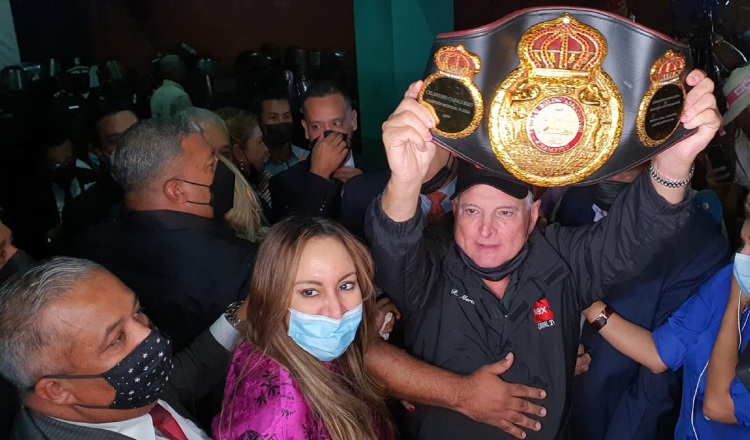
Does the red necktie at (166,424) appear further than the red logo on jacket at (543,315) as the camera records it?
No

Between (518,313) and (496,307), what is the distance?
6cm

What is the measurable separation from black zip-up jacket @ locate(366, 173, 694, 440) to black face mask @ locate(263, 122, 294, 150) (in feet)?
7.40

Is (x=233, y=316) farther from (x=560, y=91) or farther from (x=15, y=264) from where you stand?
Answer: (x=560, y=91)

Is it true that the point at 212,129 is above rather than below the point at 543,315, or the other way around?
above

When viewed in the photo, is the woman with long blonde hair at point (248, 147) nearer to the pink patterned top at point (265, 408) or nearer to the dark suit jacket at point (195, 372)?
the dark suit jacket at point (195, 372)

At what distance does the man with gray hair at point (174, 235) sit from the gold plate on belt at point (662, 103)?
1.45 metres

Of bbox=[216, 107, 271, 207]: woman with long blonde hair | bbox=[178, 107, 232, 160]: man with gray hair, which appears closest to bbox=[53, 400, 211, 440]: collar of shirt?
bbox=[178, 107, 232, 160]: man with gray hair

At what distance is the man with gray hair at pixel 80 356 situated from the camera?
132cm

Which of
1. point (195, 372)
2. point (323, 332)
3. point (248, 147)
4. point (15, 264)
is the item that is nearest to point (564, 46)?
point (323, 332)

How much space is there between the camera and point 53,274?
138 cm

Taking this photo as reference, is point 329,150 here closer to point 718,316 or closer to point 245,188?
point 245,188

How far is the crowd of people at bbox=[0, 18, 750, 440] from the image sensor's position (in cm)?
139

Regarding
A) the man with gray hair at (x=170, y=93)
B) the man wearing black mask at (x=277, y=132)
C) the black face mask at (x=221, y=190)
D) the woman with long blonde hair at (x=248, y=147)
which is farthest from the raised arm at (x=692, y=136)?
the man with gray hair at (x=170, y=93)

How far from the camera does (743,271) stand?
155 cm
